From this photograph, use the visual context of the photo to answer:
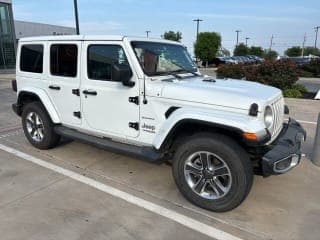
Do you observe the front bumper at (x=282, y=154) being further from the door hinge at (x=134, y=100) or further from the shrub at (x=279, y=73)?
the shrub at (x=279, y=73)

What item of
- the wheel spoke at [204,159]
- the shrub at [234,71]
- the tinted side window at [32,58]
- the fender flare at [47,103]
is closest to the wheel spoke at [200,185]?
the wheel spoke at [204,159]

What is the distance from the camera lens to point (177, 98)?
135 inches

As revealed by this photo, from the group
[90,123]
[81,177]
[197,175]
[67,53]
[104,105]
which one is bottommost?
[81,177]

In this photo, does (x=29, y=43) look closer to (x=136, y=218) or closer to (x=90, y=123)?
(x=90, y=123)

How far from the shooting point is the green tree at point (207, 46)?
45938 mm

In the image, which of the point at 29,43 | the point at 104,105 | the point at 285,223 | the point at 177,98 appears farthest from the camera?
the point at 29,43

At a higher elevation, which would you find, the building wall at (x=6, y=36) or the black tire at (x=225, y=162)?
the building wall at (x=6, y=36)

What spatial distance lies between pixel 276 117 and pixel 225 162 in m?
0.87

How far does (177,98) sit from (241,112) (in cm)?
74

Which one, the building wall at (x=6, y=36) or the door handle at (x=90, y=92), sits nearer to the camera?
the door handle at (x=90, y=92)

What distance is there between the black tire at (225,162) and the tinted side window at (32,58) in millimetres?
2899

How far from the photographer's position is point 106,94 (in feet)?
13.3

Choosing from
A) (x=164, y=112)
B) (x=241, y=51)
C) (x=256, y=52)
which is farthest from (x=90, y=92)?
(x=256, y=52)

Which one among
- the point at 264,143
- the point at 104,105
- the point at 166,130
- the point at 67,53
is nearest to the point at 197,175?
the point at 166,130
